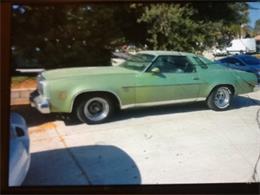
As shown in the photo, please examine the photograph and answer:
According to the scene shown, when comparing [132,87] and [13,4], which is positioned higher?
[13,4]

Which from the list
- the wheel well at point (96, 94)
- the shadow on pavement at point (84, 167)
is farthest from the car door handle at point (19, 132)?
the wheel well at point (96, 94)

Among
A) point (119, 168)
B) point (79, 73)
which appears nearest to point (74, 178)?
point (119, 168)

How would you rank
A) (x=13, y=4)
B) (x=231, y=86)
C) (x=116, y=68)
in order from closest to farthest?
(x=13, y=4) < (x=116, y=68) < (x=231, y=86)

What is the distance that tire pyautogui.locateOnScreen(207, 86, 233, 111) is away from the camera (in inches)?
90.8

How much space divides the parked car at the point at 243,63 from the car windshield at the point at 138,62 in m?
0.49

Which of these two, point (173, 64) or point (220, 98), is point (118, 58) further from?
point (220, 98)

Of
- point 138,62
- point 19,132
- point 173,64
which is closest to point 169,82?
point 173,64

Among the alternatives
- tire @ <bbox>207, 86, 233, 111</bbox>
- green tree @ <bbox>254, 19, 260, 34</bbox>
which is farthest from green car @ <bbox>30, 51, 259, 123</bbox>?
green tree @ <bbox>254, 19, 260, 34</bbox>

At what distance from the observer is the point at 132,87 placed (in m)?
2.21

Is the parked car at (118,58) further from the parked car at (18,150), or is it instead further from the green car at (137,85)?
the parked car at (18,150)

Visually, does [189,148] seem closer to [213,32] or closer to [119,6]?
[213,32]

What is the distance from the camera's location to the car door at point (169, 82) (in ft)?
7.29

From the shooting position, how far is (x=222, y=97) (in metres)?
2.32

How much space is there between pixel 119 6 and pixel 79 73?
479 mm
